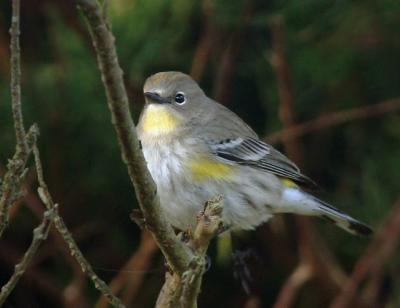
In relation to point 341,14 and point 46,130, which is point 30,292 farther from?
point 341,14

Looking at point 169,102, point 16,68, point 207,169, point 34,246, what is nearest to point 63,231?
point 34,246

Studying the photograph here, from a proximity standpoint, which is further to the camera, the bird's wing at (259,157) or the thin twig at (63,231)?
the bird's wing at (259,157)

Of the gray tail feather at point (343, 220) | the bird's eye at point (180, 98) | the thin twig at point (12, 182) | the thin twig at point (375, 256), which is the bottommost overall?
the thin twig at point (375, 256)

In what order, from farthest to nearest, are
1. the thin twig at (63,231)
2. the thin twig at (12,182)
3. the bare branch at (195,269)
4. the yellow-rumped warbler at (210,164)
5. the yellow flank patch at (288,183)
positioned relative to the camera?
the yellow flank patch at (288,183), the yellow-rumped warbler at (210,164), the bare branch at (195,269), the thin twig at (63,231), the thin twig at (12,182)

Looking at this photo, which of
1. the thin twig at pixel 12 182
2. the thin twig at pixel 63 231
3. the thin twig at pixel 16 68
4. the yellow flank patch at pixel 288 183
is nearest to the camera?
the thin twig at pixel 16 68

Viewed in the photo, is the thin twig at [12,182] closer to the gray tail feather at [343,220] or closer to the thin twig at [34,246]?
the thin twig at [34,246]

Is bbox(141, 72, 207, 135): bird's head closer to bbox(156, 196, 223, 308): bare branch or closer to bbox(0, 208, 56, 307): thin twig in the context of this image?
bbox(156, 196, 223, 308): bare branch

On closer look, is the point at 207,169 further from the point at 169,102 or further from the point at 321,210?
the point at 321,210

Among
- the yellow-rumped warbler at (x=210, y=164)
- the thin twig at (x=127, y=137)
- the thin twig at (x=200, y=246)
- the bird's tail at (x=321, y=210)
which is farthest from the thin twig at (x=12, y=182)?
the bird's tail at (x=321, y=210)
